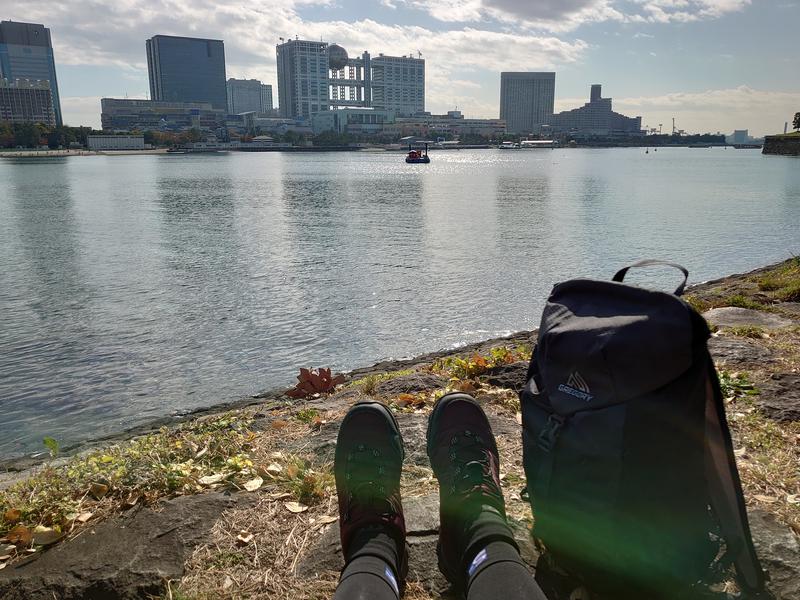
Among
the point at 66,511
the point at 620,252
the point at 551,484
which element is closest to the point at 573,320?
the point at 551,484

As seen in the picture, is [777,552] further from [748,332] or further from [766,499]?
[748,332]

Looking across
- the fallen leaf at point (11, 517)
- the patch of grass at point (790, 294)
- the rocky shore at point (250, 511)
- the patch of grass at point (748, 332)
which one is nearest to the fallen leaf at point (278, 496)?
the rocky shore at point (250, 511)

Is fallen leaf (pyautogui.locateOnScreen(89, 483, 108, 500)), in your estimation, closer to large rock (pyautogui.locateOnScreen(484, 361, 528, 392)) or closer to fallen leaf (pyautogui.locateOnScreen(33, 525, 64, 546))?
fallen leaf (pyautogui.locateOnScreen(33, 525, 64, 546))

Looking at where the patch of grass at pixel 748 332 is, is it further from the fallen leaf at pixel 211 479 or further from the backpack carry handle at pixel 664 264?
the fallen leaf at pixel 211 479

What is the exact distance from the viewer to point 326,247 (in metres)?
24.7

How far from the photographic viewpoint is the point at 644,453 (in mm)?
2248

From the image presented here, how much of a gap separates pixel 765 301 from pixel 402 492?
917cm

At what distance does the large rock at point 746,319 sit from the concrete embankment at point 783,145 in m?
133

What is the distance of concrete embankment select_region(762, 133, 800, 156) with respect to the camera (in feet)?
385

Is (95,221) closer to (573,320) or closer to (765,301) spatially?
(765,301)

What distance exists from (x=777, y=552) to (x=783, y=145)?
497ft

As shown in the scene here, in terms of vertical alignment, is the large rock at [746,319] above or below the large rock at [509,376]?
below

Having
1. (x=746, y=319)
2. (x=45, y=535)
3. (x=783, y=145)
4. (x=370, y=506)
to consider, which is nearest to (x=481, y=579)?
(x=370, y=506)

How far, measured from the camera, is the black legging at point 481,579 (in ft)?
7.41
